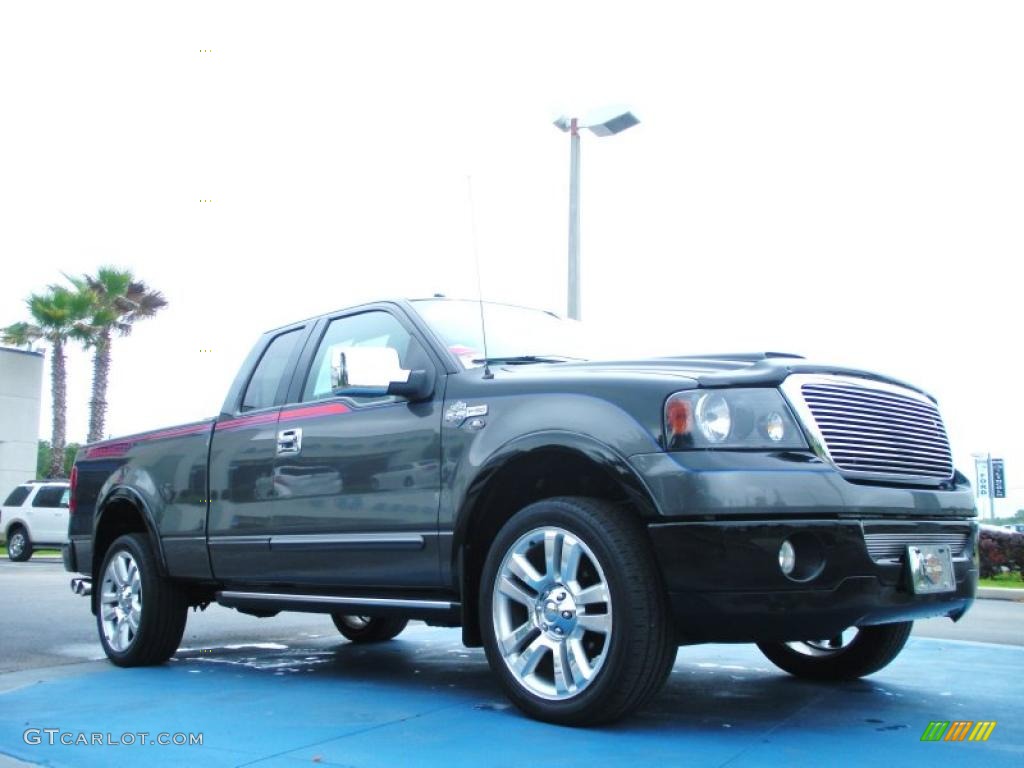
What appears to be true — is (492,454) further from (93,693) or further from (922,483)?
(93,693)

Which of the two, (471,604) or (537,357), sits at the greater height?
(537,357)

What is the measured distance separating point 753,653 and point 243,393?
3383 millimetres

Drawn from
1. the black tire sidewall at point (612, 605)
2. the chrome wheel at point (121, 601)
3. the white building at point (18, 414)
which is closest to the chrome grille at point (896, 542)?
the black tire sidewall at point (612, 605)

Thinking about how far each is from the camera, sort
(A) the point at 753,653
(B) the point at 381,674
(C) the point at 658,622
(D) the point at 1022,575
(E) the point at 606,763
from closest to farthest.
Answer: (E) the point at 606,763
(C) the point at 658,622
(B) the point at 381,674
(A) the point at 753,653
(D) the point at 1022,575

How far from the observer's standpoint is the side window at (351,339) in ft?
17.5

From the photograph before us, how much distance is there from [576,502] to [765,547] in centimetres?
76

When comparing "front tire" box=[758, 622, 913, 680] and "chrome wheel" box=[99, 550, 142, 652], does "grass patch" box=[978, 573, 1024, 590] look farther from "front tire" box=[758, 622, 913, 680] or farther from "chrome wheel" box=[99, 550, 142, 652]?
"chrome wheel" box=[99, 550, 142, 652]

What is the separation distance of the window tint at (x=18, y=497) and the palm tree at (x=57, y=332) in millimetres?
10286

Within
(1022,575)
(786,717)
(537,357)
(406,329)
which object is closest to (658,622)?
(786,717)

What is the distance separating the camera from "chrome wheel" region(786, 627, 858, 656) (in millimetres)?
5297

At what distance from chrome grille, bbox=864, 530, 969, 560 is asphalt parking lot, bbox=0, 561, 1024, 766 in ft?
2.24

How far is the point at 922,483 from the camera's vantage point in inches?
169

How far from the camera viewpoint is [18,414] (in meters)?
31.8

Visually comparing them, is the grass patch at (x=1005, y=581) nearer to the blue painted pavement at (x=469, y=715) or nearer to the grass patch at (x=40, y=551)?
the blue painted pavement at (x=469, y=715)
